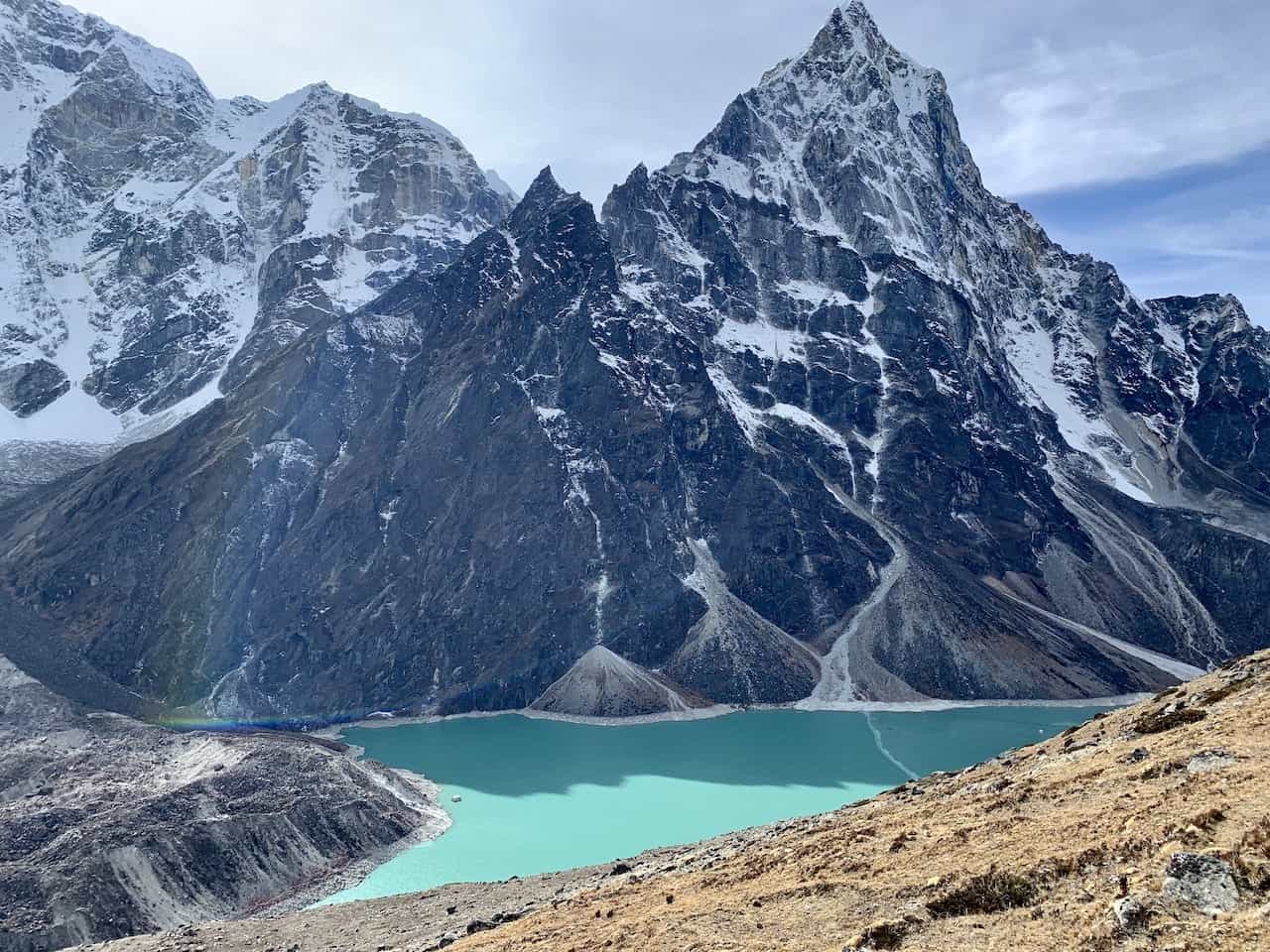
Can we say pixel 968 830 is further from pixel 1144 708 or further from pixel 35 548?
pixel 35 548

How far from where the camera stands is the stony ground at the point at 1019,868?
19.3m

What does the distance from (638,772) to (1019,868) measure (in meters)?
106

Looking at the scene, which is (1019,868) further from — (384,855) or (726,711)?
(726,711)

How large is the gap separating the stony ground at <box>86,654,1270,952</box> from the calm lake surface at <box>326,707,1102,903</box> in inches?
1670

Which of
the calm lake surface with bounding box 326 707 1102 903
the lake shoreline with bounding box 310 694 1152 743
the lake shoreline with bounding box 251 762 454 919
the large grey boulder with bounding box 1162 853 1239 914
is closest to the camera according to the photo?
the large grey boulder with bounding box 1162 853 1239 914

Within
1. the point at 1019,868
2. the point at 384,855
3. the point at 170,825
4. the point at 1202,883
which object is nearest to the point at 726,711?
the point at 384,855

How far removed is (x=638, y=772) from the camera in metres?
126

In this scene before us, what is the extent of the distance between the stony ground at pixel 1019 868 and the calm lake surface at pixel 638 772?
139 feet

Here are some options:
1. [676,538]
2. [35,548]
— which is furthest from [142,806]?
[35,548]

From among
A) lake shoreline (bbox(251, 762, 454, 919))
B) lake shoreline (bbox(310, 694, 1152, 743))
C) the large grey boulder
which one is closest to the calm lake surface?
lake shoreline (bbox(251, 762, 454, 919))

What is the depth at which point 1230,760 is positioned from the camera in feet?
89.6

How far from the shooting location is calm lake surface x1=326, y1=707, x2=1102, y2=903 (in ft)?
295

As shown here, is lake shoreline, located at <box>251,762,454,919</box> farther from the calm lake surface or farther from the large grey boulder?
the large grey boulder

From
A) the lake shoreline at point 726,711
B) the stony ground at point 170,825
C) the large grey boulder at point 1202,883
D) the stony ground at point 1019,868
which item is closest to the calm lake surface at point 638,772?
the lake shoreline at point 726,711
